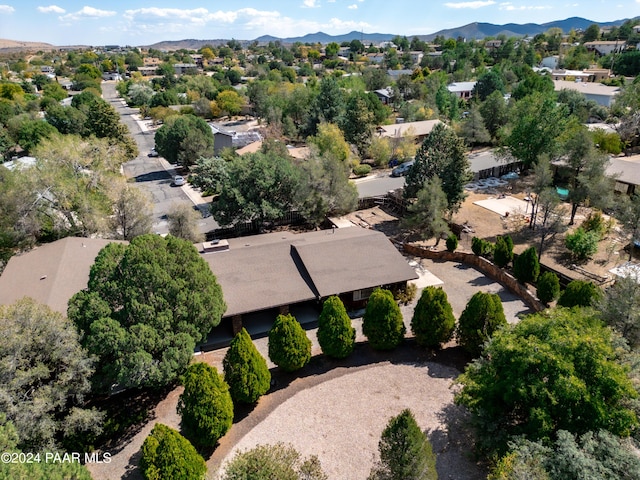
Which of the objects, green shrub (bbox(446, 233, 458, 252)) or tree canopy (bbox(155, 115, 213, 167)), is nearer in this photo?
green shrub (bbox(446, 233, 458, 252))

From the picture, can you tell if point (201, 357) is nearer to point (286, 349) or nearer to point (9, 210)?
point (286, 349)

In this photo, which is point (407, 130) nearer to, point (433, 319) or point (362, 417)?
point (433, 319)

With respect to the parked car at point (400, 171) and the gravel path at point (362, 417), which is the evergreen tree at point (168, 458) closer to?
the gravel path at point (362, 417)

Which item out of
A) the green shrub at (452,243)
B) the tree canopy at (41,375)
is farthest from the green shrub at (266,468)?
the green shrub at (452,243)

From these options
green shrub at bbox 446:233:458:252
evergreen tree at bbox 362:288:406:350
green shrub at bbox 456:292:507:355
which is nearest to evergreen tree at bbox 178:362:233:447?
evergreen tree at bbox 362:288:406:350

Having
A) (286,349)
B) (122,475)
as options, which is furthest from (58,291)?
(286,349)

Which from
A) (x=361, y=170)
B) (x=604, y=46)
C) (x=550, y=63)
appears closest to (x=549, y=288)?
(x=361, y=170)

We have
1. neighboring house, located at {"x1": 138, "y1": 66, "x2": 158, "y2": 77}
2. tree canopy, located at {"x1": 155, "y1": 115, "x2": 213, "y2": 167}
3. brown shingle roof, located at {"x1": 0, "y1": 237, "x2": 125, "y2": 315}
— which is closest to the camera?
brown shingle roof, located at {"x1": 0, "y1": 237, "x2": 125, "y2": 315}

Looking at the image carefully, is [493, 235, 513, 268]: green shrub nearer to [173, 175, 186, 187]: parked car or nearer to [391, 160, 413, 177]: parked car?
[391, 160, 413, 177]: parked car
